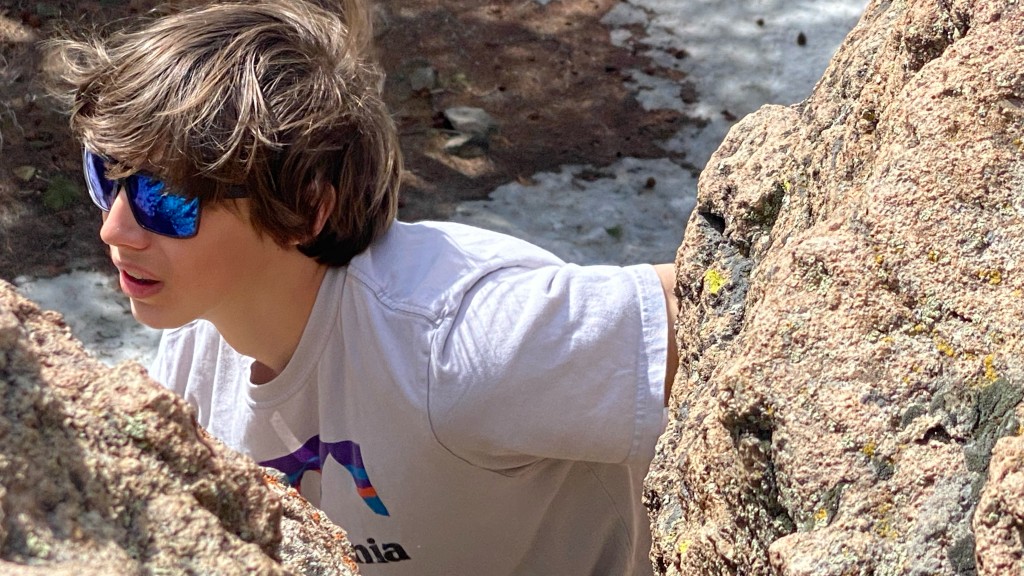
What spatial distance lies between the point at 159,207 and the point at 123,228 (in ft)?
0.30

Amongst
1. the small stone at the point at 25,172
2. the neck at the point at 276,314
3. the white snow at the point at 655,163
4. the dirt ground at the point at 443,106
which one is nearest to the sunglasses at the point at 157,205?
the neck at the point at 276,314

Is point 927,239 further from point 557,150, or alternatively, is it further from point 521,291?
point 557,150

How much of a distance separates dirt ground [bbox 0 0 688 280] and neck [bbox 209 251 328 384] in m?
2.85

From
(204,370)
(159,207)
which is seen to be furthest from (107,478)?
(204,370)

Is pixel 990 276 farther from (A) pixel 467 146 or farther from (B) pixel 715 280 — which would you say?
(A) pixel 467 146

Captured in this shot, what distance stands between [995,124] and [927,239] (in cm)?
16

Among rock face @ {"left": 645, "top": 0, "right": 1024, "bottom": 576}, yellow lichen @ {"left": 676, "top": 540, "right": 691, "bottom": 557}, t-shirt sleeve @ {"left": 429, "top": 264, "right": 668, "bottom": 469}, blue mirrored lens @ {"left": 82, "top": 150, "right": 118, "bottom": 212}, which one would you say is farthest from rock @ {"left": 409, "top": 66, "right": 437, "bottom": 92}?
yellow lichen @ {"left": 676, "top": 540, "right": 691, "bottom": 557}

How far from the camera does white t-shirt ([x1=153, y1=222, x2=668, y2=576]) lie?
2.09m

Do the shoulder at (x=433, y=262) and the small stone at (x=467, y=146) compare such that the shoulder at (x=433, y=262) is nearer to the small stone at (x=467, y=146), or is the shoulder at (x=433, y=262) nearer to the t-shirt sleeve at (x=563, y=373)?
the t-shirt sleeve at (x=563, y=373)

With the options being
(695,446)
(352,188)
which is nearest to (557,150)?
(352,188)

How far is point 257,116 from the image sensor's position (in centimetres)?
219

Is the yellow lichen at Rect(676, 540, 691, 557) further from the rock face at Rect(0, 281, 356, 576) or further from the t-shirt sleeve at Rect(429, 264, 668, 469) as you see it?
the t-shirt sleeve at Rect(429, 264, 668, 469)

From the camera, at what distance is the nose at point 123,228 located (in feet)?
7.19

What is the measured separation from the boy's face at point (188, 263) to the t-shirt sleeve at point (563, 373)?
0.50 meters
